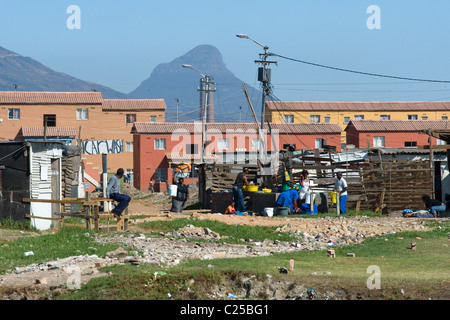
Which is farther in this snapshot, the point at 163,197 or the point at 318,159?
the point at 163,197

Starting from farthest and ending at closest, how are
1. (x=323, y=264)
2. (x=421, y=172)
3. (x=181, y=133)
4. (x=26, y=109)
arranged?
(x=26, y=109) → (x=181, y=133) → (x=421, y=172) → (x=323, y=264)

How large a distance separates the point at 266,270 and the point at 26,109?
63.4m

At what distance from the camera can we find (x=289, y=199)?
2664 centimetres

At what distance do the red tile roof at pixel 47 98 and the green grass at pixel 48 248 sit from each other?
56350 millimetres

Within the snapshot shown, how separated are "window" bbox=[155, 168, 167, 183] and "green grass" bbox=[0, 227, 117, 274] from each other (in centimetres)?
4775

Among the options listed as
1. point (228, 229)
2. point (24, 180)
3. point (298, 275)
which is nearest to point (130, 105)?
point (24, 180)

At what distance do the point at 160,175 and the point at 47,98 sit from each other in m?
15.8

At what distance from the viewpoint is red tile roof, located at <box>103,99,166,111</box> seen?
7800 cm

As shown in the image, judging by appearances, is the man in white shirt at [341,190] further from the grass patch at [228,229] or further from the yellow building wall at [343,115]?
the yellow building wall at [343,115]

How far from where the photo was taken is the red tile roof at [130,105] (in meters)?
78.0

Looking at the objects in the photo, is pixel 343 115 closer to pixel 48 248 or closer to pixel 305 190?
pixel 305 190

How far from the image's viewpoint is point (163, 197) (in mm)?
51125
